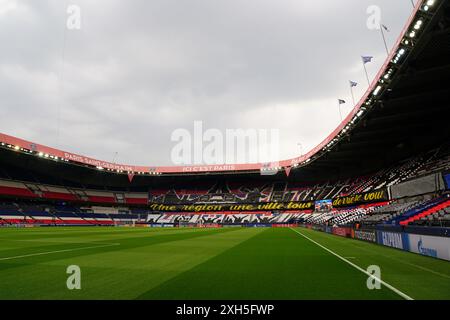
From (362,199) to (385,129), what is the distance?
406 inches

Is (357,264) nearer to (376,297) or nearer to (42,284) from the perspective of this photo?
(376,297)

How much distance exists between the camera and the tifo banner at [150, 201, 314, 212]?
210 feet

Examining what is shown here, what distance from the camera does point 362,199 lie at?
131 feet

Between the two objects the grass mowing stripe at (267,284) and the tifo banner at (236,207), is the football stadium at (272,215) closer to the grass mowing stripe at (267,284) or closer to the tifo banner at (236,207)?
the grass mowing stripe at (267,284)

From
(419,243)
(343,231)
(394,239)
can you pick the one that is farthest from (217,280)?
(343,231)

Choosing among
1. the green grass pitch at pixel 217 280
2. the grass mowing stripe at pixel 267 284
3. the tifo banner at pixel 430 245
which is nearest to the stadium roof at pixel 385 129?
the tifo banner at pixel 430 245

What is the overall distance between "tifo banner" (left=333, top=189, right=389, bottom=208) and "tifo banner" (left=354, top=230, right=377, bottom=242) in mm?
14596

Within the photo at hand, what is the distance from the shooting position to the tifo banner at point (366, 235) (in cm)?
1836

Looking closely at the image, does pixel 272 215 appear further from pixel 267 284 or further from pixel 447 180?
pixel 267 284

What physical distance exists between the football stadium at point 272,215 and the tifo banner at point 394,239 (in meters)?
0.13

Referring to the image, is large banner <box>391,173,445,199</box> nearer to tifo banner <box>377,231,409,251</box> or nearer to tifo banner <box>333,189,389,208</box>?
tifo banner <box>333,189,389,208</box>

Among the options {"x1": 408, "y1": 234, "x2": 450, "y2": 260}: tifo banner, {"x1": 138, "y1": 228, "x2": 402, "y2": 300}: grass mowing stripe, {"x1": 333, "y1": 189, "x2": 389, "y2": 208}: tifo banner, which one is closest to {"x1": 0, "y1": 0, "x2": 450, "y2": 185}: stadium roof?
{"x1": 333, "y1": 189, "x2": 389, "y2": 208}: tifo banner
